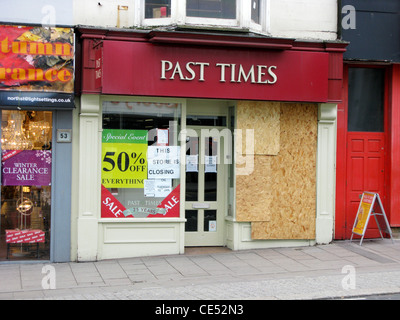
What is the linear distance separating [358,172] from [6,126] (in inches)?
286

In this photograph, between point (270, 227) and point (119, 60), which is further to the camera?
point (270, 227)

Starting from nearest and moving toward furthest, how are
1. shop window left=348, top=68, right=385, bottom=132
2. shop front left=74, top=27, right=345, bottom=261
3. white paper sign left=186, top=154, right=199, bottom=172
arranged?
shop front left=74, top=27, right=345, bottom=261 < white paper sign left=186, top=154, right=199, bottom=172 < shop window left=348, top=68, right=385, bottom=132

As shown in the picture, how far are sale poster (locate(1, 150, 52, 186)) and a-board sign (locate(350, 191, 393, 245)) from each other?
630 cm

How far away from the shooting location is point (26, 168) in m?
10.2

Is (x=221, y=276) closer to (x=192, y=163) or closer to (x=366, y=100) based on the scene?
(x=192, y=163)

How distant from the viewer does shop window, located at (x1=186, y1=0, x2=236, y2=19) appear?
35.5 ft

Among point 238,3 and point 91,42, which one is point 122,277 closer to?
point 91,42

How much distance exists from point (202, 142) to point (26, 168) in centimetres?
350

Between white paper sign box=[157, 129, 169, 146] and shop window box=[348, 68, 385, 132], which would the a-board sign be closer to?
shop window box=[348, 68, 385, 132]

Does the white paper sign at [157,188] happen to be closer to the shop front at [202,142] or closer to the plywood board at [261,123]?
the shop front at [202,142]

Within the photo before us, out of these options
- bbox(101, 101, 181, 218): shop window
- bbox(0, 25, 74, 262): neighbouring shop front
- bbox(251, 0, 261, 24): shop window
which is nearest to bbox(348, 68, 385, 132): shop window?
bbox(251, 0, 261, 24): shop window

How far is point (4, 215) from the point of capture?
10.2 metres

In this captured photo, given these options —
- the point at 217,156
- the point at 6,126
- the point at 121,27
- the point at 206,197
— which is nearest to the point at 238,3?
the point at 121,27

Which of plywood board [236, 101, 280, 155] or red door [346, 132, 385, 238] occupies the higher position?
plywood board [236, 101, 280, 155]
